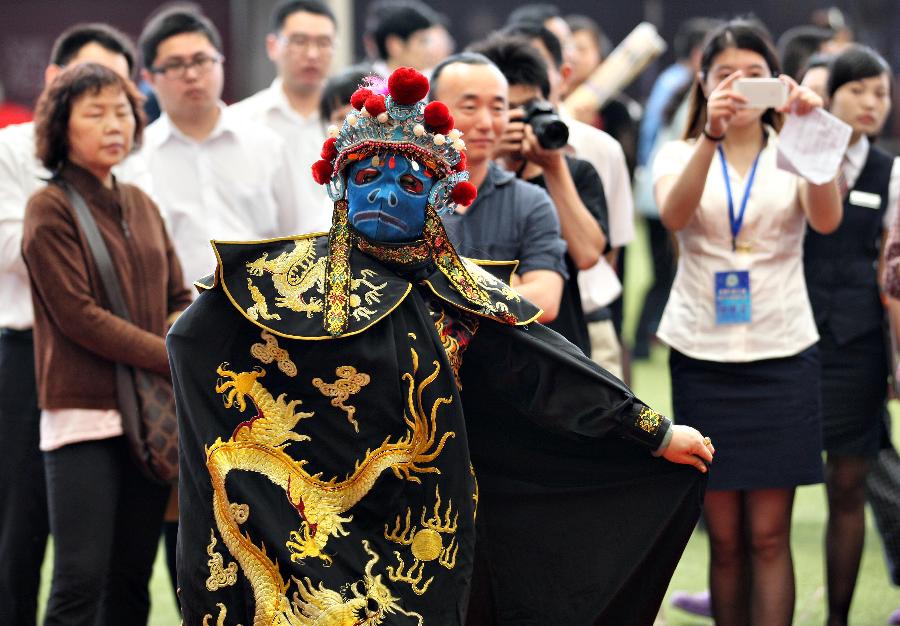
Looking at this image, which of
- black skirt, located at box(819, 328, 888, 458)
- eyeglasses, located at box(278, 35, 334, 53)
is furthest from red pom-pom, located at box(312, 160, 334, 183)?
eyeglasses, located at box(278, 35, 334, 53)

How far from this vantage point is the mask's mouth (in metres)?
3.42

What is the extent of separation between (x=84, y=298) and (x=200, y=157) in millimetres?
1320

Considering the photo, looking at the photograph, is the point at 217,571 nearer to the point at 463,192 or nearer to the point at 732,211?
the point at 463,192

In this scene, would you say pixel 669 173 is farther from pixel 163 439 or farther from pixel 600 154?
pixel 163 439

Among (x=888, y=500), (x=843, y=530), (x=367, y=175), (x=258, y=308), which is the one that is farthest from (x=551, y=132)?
(x=888, y=500)

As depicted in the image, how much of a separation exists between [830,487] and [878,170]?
1.08m

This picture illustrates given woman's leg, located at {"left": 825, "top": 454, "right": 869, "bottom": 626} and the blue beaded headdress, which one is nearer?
the blue beaded headdress

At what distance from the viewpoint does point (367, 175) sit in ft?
11.3

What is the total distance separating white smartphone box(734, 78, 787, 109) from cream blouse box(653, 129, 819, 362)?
0.26 metres

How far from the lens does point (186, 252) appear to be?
207 inches

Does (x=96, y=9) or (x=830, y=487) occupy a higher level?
(x=96, y=9)

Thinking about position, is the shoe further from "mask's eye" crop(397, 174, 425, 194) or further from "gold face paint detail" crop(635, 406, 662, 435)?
"mask's eye" crop(397, 174, 425, 194)

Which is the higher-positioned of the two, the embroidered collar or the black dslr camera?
the black dslr camera

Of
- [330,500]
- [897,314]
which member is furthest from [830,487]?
[330,500]
